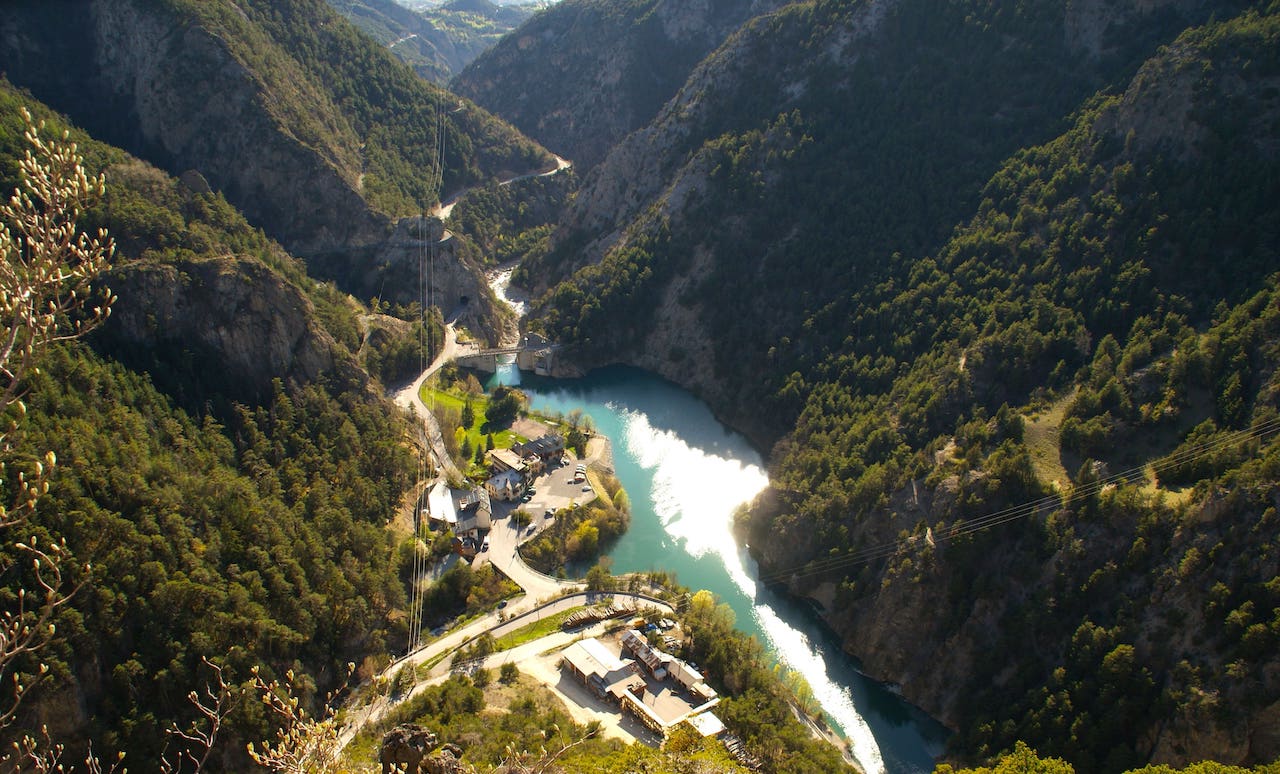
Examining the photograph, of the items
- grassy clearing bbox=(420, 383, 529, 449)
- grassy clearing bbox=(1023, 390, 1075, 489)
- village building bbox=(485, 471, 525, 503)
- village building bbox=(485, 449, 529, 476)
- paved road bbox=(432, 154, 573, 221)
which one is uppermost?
paved road bbox=(432, 154, 573, 221)

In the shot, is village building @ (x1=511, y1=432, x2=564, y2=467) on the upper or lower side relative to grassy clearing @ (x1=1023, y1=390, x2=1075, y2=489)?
lower

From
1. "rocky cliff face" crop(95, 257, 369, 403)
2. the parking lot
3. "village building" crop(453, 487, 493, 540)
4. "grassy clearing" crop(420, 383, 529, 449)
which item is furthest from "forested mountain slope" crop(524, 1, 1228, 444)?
"rocky cliff face" crop(95, 257, 369, 403)

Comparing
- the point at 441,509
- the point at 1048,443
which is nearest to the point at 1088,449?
the point at 1048,443

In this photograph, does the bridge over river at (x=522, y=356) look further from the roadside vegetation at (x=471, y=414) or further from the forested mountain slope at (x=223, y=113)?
the forested mountain slope at (x=223, y=113)

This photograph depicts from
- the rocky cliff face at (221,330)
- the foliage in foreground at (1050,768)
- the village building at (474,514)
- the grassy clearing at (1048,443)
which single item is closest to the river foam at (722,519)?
the foliage in foreground at (1050,768)

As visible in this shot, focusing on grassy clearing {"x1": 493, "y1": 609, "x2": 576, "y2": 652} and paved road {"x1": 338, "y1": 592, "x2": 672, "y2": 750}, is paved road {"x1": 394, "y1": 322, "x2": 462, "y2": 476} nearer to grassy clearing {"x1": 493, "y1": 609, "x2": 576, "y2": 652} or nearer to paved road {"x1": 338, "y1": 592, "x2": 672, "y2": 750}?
paved road {"x1": 338, "y1": 592, "x2": 672, "y2": 750}

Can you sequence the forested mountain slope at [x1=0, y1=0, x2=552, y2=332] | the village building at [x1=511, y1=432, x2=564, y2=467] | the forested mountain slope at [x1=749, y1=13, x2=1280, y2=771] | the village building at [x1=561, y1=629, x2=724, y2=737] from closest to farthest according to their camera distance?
the forested mountain slope at [x1=749, y1=13, x2=1280, y2=771]
the village building at [x1=561, y1=629, x2=724, y2=737]
the village building at [x1=511, y1=432, x2=564, y2=467]
the forested mountain slope at [x1=0, y1=0, x2=552, y2=332]
